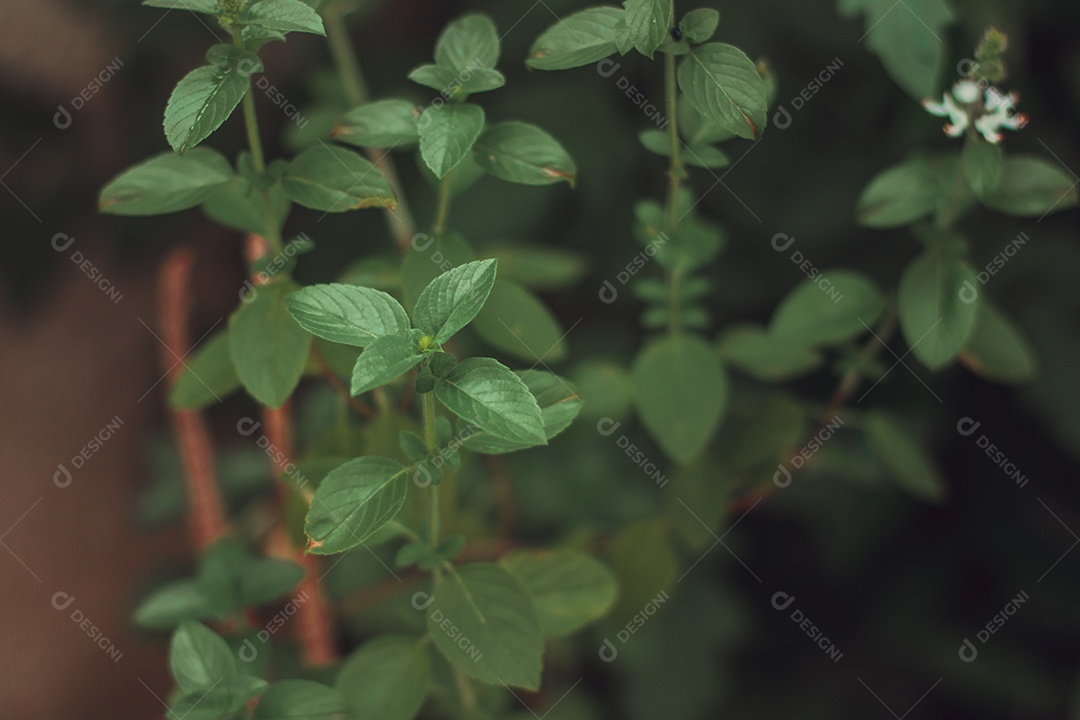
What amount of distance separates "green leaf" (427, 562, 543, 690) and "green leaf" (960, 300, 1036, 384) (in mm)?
558

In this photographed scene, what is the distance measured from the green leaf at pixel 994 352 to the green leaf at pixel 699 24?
46 centimetres

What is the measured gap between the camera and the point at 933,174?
970 millimetres

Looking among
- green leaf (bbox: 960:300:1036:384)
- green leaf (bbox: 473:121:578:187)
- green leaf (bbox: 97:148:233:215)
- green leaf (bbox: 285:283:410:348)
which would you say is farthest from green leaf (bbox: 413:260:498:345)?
green leaf (bbox: 960:300:1036:384)

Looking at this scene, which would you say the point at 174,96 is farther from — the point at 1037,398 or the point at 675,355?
the point at 1037,398

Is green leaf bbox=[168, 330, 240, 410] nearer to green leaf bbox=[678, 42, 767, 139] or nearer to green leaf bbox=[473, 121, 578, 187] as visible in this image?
green leaf bbox=[473, 121, 578, 187]

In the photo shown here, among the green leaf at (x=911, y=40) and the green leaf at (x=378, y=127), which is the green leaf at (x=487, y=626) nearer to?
the green leaf at (x=378, y=127)

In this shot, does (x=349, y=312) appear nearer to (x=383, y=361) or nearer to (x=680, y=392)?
(x=383, y=361)

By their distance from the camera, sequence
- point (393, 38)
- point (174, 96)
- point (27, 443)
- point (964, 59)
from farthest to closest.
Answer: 1. point (393, 38)
2. point (27, 443)
3. point (964, 59)
4. point (174, 96)

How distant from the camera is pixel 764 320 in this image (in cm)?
156

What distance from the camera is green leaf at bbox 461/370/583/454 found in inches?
29.8

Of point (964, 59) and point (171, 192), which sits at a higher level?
point (171, 192)

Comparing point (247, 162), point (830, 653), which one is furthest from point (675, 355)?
point (830, 653)

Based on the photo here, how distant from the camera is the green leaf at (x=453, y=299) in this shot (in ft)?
2.24

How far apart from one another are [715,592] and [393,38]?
106 cm
